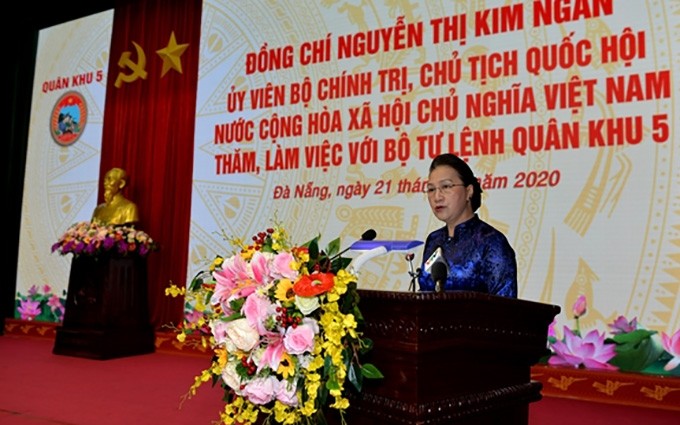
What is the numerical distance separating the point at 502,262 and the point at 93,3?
4.87m

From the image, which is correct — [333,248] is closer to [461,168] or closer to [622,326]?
[461,168]

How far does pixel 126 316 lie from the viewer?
429cm

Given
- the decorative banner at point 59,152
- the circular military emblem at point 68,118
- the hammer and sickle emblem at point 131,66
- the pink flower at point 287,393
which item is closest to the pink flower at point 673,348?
the pink flower at point 287,393

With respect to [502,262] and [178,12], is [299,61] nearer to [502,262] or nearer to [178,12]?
[178,12]

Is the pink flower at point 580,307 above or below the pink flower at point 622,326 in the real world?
above

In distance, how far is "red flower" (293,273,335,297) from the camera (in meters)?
1.12

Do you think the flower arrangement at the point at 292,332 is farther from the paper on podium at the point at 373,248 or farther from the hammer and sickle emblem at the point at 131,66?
the hammer and sickle emblem at the point at 131,66

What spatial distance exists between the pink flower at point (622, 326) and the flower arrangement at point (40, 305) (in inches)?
168

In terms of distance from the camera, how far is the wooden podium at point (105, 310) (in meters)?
4.14

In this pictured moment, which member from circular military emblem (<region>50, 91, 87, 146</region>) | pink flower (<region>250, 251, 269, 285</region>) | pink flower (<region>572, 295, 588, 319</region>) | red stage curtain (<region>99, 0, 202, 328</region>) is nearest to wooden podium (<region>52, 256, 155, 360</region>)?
red stage curtain (<region>99, 0, 202, 328</region>)

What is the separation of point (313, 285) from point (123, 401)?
198cm

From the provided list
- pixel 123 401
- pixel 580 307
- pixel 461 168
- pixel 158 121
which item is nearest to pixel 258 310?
pixel 461 168

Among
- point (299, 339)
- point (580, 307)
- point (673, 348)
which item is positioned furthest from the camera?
point (580, 307)

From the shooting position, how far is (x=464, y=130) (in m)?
3.47
